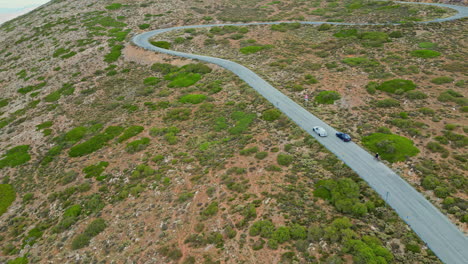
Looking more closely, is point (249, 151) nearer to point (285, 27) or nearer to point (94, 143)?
point (94, 143)

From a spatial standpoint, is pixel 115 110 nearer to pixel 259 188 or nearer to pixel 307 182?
pixel 259 188

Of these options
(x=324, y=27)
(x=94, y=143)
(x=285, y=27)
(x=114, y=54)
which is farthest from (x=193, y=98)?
(x=324, y=27)

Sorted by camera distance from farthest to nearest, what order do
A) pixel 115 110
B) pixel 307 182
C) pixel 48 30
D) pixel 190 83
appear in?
pixel 48 30
pixel 190 83
pixel 115 110
pixel 307 182

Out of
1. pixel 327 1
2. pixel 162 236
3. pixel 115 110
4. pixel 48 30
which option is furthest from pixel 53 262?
pixel 327 1

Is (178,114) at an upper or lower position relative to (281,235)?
upper

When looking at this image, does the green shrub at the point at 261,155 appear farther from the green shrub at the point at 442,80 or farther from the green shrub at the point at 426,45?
the green shrub at the point at 426,45

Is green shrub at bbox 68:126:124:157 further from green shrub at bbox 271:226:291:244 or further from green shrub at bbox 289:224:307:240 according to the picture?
green shrub at bbox 289:224:307:240

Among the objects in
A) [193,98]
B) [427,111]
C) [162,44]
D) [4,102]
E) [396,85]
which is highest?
[162,44]
